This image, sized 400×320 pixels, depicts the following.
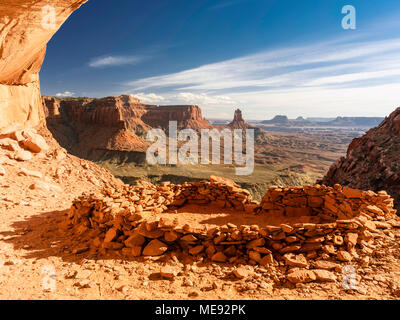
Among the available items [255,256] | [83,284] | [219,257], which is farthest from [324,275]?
[83,284]

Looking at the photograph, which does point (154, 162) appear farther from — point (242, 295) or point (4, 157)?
point (242, 295)

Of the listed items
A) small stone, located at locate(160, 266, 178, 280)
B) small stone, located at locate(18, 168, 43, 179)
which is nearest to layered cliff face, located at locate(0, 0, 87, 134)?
small stone, located at locate(18, 168, 43, 179)

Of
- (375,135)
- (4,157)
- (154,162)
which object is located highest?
(375,135)

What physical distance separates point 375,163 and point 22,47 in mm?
25358

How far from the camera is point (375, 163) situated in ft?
60.4

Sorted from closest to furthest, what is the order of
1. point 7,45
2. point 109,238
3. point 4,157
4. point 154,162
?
point 109,238 → point 7,45 → point 4,157 → point 154,162

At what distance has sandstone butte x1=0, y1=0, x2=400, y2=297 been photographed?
4.61 m

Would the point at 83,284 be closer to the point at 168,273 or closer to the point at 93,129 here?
the point at 168,273

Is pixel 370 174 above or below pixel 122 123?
below

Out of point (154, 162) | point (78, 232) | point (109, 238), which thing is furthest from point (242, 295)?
point (154, 162)
